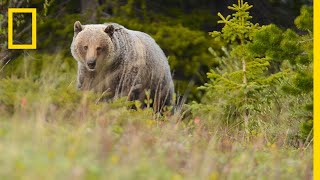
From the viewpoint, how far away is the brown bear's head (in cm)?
1262

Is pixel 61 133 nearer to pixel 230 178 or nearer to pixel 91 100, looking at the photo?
pixel 230 178

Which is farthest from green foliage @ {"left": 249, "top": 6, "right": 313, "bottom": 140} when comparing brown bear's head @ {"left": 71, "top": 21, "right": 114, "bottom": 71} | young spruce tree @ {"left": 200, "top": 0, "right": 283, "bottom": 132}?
brown bear's head @ {"left": 71, "top": 21, "right": 114, "bottom": 71}

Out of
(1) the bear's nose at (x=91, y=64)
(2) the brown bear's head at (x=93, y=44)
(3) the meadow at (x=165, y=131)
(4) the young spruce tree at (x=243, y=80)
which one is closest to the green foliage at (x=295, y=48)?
(3) the meadow at (x=165, y=131)

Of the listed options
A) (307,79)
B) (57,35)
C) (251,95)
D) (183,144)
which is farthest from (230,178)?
(57,35)

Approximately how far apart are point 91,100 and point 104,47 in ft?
12.9

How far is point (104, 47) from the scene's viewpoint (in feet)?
42.3

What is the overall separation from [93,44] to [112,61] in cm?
44

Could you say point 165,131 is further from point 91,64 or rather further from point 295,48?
point 91,64

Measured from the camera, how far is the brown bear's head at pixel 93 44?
12620 millimetres

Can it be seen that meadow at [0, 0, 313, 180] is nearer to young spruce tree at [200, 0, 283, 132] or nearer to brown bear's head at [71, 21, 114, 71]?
young spruce tree at [200, 0, 283, 132]

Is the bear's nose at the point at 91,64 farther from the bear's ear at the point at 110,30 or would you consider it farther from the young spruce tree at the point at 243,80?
the young spruce tree at the point at 243,80

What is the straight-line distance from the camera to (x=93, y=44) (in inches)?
500

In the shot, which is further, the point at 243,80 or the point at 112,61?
the point at 112,61

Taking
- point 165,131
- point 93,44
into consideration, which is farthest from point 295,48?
point 93,44
